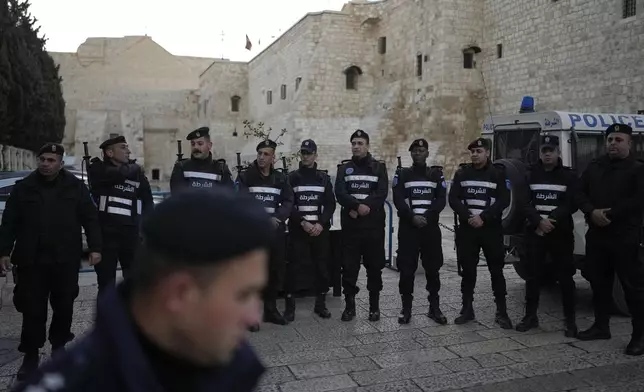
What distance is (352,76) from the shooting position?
27781mm

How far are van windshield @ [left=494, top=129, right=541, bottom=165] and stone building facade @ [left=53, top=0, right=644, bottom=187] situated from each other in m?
10.6

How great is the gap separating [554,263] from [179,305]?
518cm

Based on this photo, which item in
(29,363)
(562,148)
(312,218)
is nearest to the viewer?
(29,363)

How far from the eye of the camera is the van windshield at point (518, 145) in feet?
22.0

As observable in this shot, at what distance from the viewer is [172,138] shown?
3900 cm

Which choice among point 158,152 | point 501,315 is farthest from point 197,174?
point 158,152

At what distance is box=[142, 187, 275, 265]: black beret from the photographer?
2.85 feet

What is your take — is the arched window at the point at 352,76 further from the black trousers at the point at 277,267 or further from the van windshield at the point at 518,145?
the black trousers at the point at 277,267

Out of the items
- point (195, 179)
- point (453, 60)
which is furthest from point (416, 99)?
point (195, 179)

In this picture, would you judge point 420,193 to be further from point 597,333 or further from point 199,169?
point 199,169

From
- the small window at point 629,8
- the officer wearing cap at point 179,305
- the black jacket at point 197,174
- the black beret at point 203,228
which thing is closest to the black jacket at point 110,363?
the officer wearing cap at point 179,305

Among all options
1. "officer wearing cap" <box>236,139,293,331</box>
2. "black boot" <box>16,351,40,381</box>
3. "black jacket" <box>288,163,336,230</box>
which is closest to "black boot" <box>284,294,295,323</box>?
"officer wearing cap" <box>236,139,293,331</box>

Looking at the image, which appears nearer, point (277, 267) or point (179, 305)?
point (179, 305)

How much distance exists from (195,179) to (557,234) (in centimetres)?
361
